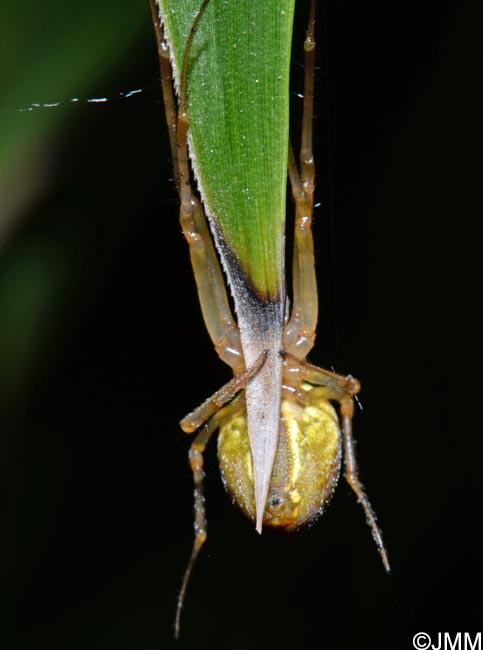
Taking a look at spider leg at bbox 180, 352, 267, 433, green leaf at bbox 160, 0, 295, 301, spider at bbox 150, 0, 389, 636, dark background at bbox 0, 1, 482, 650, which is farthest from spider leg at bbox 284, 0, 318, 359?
dark background at bbox 0, 1, 482, 650

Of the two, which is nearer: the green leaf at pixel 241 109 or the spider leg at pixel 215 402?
the green leaf at pixel 241 109

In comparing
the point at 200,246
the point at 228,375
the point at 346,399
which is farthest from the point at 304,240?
the point at 228,375

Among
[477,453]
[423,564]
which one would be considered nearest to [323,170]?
[477,453]

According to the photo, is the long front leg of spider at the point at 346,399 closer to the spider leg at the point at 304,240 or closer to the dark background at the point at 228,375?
the spider leg at the point at 304,240

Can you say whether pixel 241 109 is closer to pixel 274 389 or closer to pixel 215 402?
pixel 274 389

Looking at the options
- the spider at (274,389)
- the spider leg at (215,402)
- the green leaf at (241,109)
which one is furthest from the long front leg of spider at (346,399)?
the green leaf at (241,109)

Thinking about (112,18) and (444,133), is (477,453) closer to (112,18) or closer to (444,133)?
(444,133)
